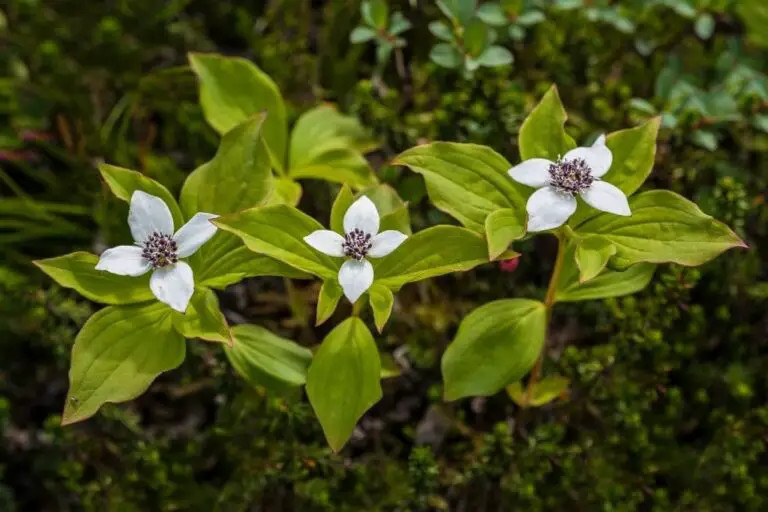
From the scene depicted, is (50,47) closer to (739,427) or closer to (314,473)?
(314,473)

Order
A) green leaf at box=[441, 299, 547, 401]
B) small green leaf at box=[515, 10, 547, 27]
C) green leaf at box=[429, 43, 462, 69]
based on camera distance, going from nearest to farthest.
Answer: green leaf at box=[441, 299, 547, 401], green leaf at box=[429, 43, 462, 69], small green leaf at box=[515, 10, 547, 27]

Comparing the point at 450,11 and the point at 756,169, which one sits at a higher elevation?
the point at 450,11

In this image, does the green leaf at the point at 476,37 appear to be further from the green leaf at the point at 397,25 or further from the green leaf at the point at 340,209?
the green leaf at the point at 340,209

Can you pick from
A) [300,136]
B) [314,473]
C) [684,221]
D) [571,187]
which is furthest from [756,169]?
[314,473]

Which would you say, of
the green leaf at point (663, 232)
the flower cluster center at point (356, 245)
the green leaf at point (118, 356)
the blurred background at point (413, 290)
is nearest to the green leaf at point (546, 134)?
the green leaf at point (663, 232)

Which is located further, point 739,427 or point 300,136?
point 300,136

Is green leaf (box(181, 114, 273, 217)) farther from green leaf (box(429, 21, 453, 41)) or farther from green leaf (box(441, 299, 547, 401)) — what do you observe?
green leaf (box(429, 21, 453, 41))

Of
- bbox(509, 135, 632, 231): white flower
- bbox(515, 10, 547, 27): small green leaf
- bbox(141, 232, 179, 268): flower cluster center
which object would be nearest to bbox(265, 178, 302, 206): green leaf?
bbox(141, 232, 179, 268): flower cluster center
